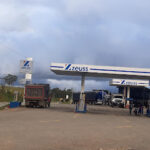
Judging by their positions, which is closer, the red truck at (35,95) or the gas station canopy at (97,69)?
the gas station canopy at (97,69)

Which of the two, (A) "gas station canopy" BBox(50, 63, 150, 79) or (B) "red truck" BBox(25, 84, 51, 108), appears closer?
(A) "gas station canopy" BBox(50, 63, 150, 79)

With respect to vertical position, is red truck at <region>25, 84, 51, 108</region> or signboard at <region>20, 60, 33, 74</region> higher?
signboard at <region>20, 60, 33, 74</region>

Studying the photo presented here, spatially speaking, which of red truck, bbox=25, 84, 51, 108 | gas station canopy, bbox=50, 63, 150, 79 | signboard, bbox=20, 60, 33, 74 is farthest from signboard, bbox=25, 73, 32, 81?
gas station canopy, bbox=50, 63, 150, 79

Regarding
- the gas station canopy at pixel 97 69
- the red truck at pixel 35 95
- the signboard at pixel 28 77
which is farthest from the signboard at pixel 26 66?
the gas station canopy at pixel 97 69

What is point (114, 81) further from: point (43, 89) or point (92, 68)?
point (92, 68)

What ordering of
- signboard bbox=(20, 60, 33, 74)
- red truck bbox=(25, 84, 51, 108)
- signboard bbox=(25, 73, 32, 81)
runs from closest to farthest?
red truck bbox=(25, 84, 51, 108) → signboard bbox=(20, 60, 33, 74) → signboard bbox=(25, 73, 32, 81)

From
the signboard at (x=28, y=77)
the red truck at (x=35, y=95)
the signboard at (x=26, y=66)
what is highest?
the signboard at (x=26, y=66)

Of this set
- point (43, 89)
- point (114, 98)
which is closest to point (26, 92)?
point (43, 89)

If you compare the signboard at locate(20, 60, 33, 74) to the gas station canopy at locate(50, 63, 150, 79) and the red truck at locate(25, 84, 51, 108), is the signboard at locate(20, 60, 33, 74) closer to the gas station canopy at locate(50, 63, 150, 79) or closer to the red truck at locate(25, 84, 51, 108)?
the red truck at locate(25, 84, 51, 108)

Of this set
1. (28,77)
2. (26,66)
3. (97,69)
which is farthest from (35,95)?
(97,69)

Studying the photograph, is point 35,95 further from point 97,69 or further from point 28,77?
point 97,69

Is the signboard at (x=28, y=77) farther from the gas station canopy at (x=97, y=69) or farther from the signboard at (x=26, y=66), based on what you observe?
the gas station canopy at (x=97, y=69)

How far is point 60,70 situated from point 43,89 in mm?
7426

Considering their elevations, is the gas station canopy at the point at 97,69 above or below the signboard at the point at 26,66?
below
